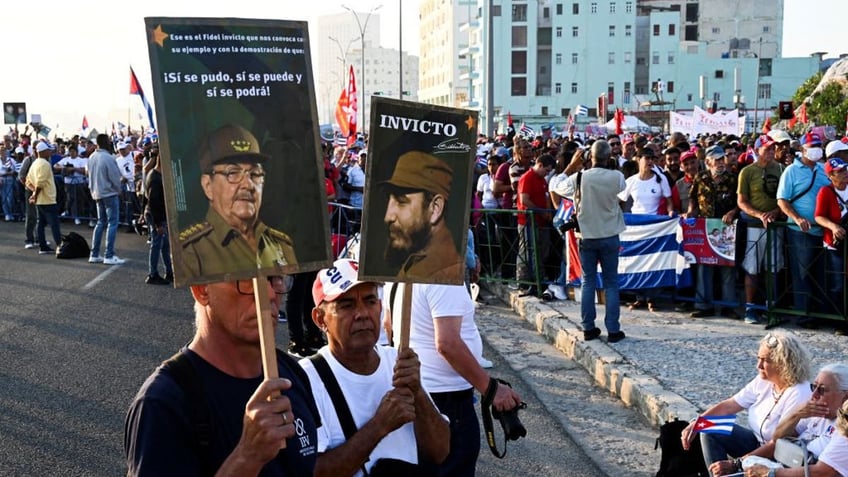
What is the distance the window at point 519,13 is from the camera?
109200 mm

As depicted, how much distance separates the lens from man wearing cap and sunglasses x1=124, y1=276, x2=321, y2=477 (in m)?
2.32

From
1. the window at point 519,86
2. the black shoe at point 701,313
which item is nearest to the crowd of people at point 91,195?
the black shoe at point 701,313

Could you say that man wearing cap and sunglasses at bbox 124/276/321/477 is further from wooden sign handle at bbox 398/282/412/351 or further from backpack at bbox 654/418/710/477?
backpack at bbox 654/418/710/477

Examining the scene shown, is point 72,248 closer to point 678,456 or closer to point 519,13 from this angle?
point 678,456

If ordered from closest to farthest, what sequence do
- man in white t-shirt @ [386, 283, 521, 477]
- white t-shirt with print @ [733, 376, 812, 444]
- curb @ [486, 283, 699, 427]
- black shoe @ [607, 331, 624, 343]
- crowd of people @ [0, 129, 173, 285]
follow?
man in white t-shirt @ [386, 283, 521, 477] < white t-shirt with print @ [733, 376, 812, 444] < curb @ [486, 283, 699, 427] < black shoe @ [607, 331, 624, 343] < crowd of people @ [0, 129, 173, 285]

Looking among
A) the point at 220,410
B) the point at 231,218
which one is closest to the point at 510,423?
the point at 220,410

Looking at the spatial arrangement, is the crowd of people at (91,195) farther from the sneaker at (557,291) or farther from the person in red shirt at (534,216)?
the sneaker at (557,291)

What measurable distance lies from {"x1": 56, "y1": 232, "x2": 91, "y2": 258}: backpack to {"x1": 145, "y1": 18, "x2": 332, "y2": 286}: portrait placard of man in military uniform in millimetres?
14928

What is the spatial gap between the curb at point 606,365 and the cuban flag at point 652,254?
80 cm

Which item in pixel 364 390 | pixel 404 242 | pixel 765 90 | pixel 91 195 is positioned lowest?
pixel 364 390

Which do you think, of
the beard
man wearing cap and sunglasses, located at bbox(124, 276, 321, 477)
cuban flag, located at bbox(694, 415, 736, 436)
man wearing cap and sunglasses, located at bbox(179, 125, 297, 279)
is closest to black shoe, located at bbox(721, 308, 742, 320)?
cuban flag, located at bbox(694, 415, 736, 436)

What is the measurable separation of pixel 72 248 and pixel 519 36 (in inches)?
3870

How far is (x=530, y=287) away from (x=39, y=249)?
1024 centimetres

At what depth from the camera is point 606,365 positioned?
8125 mm
